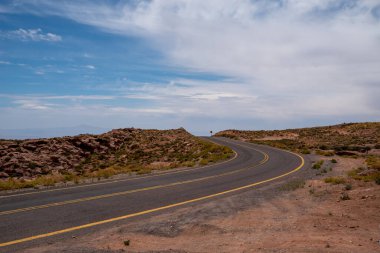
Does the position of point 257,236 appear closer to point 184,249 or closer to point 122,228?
point 184,249

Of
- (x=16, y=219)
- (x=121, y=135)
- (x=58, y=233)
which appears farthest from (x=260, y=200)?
(x=121, y=135)

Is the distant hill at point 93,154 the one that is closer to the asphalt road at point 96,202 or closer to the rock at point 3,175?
the rock at point 3,175

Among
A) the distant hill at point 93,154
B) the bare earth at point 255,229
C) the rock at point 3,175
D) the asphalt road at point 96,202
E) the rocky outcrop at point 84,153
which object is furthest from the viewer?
the rocky outcrop at point 84,153

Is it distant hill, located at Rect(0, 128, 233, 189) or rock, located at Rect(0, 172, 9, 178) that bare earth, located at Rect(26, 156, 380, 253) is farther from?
rock, located at Rect(0, 172, 9, 178)

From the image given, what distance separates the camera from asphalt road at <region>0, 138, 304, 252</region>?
382 inches

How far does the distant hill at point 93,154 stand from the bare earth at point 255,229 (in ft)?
57.6

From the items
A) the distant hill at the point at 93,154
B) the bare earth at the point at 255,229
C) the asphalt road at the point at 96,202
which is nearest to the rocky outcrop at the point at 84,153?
the distant hill at the point at 93,154

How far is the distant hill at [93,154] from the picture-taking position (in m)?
35.0

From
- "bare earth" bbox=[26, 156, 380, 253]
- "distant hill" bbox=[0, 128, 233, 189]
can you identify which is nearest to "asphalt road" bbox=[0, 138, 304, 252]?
"bare earth" bbox=[26, 156, 380, 253]

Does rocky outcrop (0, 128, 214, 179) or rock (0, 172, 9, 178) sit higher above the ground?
rocky outcrop (0, 128, 214, 179)

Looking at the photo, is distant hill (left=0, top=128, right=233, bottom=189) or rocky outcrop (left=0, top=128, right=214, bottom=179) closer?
distant hill (left=0, top=128, right=233, bottom=189)

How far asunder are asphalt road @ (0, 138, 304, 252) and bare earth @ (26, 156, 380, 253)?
90 centimetres

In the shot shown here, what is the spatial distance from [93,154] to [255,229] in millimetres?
40116

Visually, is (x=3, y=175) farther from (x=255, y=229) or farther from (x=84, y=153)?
(x=255, y=229)
